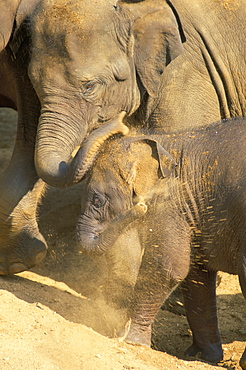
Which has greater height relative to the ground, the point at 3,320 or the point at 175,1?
the point at 175,1

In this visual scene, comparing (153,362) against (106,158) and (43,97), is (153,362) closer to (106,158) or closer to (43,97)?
(106,158)

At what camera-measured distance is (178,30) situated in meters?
5.36

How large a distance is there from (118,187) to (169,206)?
1.19 feet

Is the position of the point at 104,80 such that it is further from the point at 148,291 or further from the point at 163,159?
the point at 148,291

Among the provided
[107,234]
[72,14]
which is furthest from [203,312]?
[72,14]

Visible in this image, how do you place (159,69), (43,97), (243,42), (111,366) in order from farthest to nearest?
(243,42) < (159,69) < (43,97) < (111,366)

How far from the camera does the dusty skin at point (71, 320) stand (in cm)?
412

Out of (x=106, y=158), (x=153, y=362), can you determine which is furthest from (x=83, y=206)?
(x=153, y=362)

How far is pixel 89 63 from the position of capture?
4926 mm

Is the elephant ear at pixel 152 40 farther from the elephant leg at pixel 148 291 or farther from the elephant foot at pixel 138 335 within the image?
the elephant foot at pixel 138 335

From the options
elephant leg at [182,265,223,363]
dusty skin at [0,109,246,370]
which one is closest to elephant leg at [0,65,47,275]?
dusty skin at [0,109,246,370]

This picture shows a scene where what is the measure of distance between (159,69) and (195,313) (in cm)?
166

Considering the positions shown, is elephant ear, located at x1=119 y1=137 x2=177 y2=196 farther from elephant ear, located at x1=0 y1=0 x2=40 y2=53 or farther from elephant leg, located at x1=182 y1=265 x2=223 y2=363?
elephant ear, located at x1=0 y1=0 x2=40 y2=53

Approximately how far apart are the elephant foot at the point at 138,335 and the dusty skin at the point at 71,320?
3.4 inches
